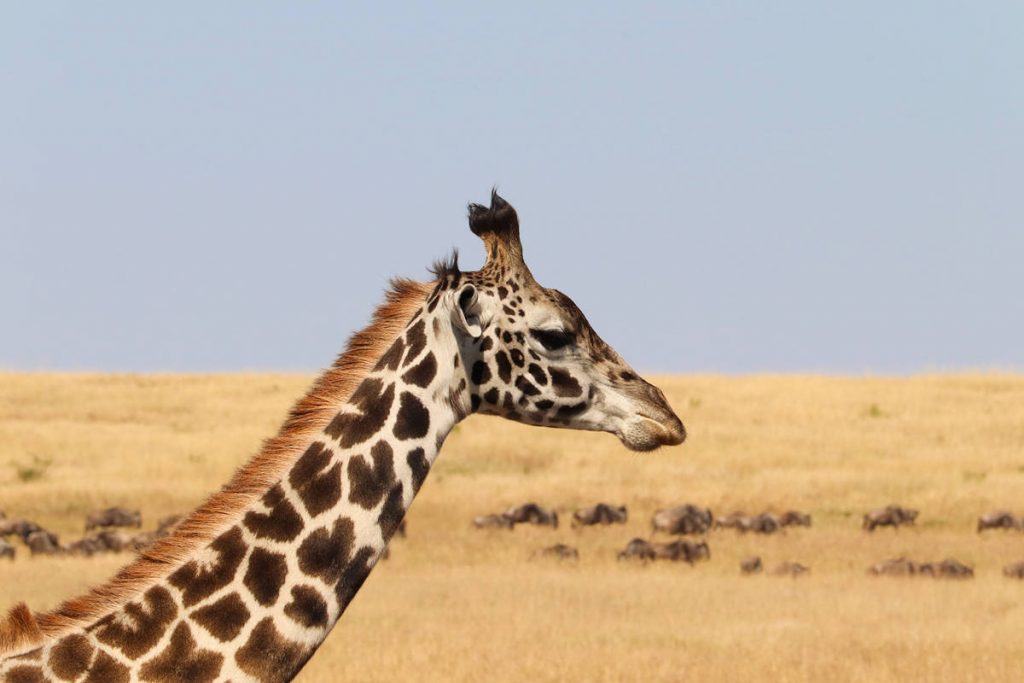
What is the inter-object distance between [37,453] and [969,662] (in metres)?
34.9

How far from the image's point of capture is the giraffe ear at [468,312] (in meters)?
6.46

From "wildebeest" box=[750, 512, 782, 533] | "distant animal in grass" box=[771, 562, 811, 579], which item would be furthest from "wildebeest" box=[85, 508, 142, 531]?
"distant animal in grass" box=[771, 562, 811, 579]

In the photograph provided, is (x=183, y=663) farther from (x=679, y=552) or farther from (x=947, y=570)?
(x=679, y=552)

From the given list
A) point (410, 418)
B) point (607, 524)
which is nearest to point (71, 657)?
point (410, 418)

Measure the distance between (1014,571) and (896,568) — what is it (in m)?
2.09

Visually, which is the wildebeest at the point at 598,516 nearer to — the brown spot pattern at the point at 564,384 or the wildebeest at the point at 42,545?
the wildebeest at the point at 42,545

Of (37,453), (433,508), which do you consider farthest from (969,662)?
(37,453)

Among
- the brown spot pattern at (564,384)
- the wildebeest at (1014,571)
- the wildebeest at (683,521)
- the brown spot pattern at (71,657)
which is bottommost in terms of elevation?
the brown spot pattern at (71,657)

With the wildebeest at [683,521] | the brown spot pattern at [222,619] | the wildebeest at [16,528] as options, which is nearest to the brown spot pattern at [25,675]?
the brown spot pattern at [222,619]

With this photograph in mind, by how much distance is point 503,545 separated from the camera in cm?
3184

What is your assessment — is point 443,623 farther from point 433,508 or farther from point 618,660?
point 433,508

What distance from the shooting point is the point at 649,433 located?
21.9ft

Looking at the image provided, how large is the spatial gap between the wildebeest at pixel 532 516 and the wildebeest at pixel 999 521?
31.0 ft

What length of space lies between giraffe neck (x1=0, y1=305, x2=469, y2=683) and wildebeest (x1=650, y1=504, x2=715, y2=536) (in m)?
28.3
